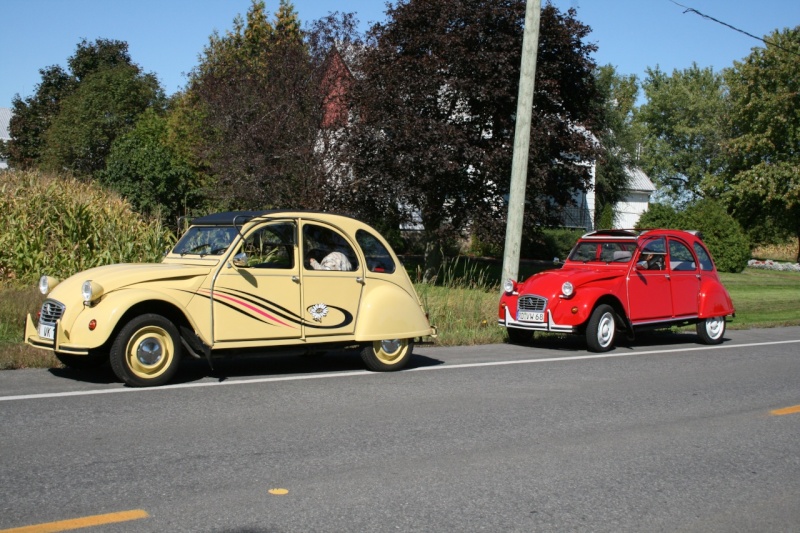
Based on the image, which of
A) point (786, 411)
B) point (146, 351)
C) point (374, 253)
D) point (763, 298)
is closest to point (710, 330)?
point (786, 411)

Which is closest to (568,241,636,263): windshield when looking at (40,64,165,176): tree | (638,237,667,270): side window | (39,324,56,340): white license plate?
(638,237,667,270): side window

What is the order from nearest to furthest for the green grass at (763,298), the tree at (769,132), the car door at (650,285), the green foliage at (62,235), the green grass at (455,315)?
the green grass at (455,315) < the car door at (650,285) < the green foliage at (62,235) < the green grass at (763,298) < the tree at (769,132)

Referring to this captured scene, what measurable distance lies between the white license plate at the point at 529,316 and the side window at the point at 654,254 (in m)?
2.18

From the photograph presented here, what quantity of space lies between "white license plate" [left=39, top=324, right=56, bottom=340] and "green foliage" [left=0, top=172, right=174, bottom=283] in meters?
6.16

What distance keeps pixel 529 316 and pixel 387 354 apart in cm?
369

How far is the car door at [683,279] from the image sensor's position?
1467cm

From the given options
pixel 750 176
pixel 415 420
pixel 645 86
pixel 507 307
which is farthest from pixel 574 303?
pixel 645 86

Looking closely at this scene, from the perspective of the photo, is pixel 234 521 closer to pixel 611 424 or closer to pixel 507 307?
pixel 611 424

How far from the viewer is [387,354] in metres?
10.6

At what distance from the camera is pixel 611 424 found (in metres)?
8.01

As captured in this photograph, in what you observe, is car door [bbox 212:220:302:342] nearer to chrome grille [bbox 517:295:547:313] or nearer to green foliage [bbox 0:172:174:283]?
chrome grille [bbox 517:295:547:313]

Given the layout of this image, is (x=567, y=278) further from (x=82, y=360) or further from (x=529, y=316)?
(x=82, y=360)

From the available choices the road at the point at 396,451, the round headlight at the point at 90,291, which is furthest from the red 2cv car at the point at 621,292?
the round headlight at the point at 90,291

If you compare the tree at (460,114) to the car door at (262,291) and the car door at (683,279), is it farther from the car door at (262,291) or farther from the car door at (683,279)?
the car door at (262,291)
